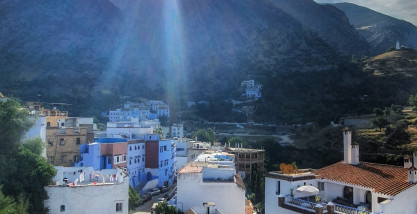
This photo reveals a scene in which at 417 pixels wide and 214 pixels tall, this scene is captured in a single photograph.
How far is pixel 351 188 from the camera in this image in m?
15.9

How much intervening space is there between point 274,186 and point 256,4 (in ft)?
547

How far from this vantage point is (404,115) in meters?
63.5

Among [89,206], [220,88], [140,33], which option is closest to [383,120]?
[89,206]

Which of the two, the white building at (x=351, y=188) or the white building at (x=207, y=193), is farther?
the white building at (x=207, y=193)

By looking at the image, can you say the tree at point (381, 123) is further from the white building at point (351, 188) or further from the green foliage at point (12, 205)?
the green foliage at point (12, 205)

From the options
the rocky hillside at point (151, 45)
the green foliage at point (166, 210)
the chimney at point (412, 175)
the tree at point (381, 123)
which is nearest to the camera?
the chimney at point (412, 175)

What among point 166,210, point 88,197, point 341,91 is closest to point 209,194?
point 166,210

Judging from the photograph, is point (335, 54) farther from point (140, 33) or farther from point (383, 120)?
point (383, 120)

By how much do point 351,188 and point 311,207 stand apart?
7.35 ft

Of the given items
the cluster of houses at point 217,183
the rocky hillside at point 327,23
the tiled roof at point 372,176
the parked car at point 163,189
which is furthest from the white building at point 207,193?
the rocky hillside at point 327,23

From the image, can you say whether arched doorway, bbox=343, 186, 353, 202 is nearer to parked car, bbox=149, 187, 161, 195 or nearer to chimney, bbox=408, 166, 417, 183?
chimney, bbox=408, 166, 417, 183

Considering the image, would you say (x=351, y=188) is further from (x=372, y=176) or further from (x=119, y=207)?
(x=119, y=207)

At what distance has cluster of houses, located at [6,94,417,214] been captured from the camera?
14414mm

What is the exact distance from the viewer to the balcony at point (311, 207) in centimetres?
1391
